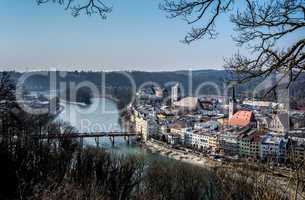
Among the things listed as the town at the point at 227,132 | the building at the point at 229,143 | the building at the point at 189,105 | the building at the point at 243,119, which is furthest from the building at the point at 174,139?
the building at the point at 189,105

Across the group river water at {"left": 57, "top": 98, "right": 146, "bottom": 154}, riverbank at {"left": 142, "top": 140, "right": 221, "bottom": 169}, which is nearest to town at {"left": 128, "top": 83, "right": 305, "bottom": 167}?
riverbank at {"left": 142, "top": 140, "right": 221, "bottom": 169}

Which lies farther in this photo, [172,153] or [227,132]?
[227,132]

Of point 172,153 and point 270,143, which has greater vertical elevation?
point 270,143

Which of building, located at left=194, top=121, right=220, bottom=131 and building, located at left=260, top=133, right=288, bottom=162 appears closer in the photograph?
A: building, located at left=260, top=133, right=288, bottom=162

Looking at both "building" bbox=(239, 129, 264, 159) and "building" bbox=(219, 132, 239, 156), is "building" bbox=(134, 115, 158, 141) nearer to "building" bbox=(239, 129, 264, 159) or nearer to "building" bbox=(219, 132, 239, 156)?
"building" bbox=(219, 132, 239, 156)

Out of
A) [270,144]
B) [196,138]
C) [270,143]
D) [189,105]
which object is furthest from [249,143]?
[189,105]

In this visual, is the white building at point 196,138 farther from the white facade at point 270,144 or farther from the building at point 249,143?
the white facade at point 270,144

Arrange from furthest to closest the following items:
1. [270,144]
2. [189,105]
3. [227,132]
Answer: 1. [189,105]
2. [227,132]
3. [270,144]

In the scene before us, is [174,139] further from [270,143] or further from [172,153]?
[270,143]
